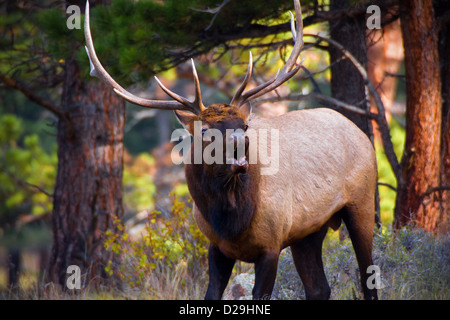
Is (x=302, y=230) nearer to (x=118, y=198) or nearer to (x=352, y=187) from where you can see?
(x=352, y=187)

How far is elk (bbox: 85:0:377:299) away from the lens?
4020 millimetres

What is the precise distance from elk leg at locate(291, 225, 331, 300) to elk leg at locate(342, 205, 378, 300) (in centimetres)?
26

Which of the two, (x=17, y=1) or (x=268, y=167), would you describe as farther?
(x=17, y=1)

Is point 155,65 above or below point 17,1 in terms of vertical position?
below

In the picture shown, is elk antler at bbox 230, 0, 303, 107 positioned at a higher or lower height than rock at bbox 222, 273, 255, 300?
higher

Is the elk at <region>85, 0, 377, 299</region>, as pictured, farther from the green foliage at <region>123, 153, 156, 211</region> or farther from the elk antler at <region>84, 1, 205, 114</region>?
the green foliage at <region>123, 153, 156, 211</region>

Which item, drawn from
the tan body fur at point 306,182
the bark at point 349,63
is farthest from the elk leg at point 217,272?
the bark at point 349,63

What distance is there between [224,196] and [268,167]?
50 centimetres

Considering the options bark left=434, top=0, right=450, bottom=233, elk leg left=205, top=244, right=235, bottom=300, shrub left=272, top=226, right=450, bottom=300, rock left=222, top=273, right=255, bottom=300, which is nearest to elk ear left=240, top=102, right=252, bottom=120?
elk leg left=205, top=244, right=235, bottom=300

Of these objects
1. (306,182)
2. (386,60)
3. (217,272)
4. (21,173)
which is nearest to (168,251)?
(217,272)

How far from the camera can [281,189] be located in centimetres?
432

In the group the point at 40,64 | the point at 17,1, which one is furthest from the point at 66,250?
the point at 17,1

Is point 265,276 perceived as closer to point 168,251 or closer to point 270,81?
point 270,81
